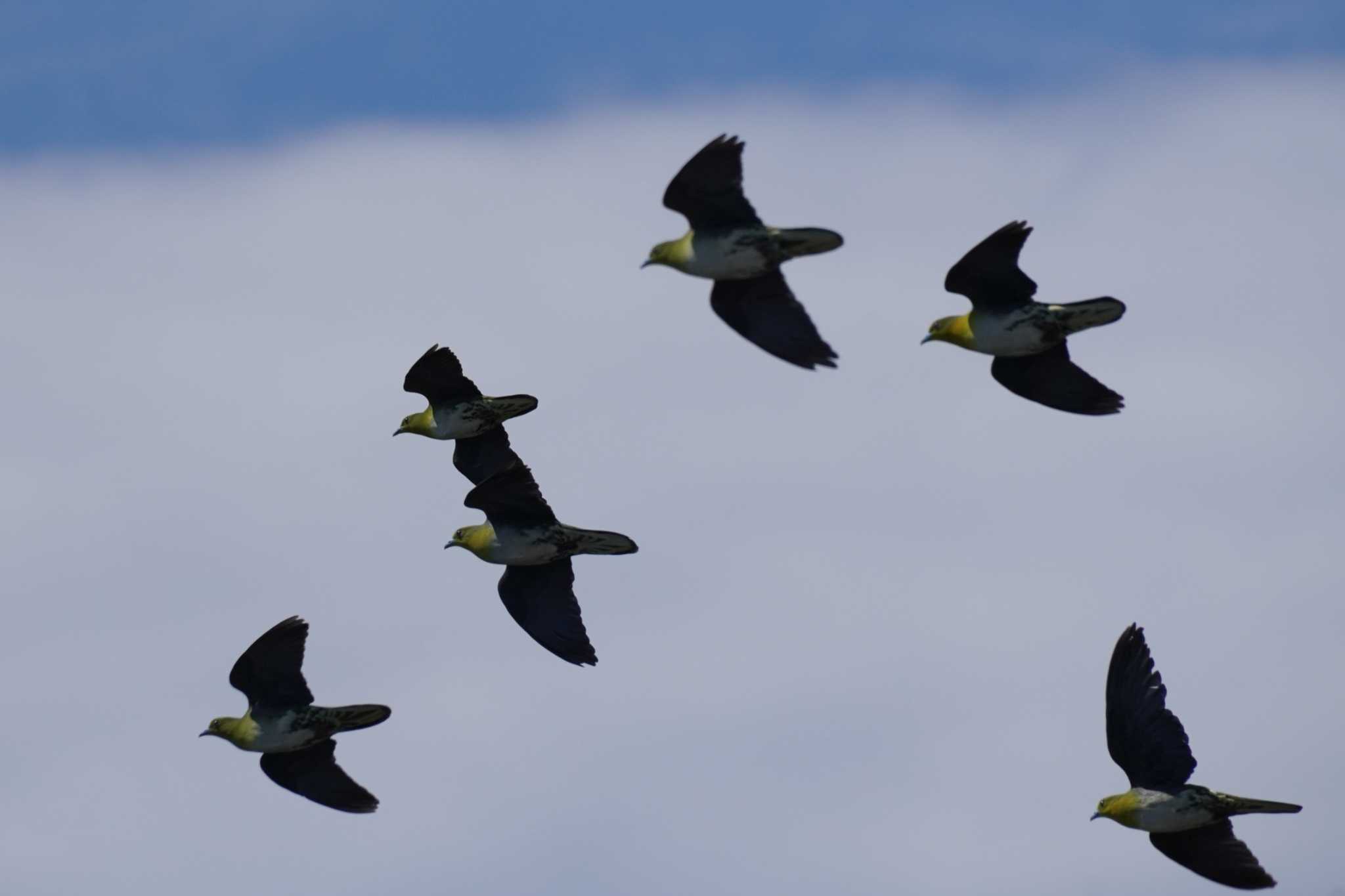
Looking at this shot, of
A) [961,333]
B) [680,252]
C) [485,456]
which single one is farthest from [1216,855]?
[485,456]

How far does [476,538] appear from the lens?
41.5 metres

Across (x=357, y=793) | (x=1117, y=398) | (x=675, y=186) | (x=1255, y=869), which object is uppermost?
(x=675, y=186)

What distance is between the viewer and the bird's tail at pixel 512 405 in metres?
41.5

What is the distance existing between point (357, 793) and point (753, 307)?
872 centimetres

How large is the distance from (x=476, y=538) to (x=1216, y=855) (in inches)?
447

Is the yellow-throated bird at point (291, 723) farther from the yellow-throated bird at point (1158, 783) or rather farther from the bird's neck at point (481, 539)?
the yellow-throated bird at point (1158, 783)

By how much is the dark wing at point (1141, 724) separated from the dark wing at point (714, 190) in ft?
24.0

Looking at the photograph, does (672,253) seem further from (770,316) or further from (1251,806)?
(1251,806)

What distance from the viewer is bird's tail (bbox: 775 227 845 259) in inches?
1455

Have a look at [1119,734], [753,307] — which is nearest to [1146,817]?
[1119,734]

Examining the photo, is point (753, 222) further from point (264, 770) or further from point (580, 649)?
point (264, 770)

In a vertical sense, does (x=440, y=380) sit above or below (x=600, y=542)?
above

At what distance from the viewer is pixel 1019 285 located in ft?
125

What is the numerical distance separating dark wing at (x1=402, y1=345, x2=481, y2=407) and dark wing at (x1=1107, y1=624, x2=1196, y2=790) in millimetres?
10367
